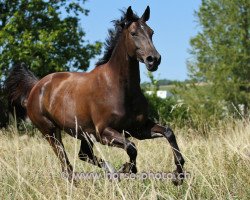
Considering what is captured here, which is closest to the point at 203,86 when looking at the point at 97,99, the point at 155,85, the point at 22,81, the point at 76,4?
the point at 155,85

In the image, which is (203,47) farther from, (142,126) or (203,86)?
(142,126)

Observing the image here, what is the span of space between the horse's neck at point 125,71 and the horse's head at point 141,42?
0.40 feet

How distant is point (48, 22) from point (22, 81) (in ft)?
49.4

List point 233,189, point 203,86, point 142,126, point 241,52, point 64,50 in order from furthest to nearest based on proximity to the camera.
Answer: point 203,86
point 241,52
point 64,50
point 142,126
point 233,189

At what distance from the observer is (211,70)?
29172mm

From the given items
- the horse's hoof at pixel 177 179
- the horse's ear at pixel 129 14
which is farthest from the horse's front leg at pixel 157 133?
the horse's ear at pixel 129 14

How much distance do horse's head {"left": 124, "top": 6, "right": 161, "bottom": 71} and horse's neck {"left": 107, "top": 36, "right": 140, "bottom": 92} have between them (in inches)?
4.8

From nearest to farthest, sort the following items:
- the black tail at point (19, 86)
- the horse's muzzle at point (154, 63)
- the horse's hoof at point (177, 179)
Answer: the horse's hoof at point (177, 179), the horse's muzzle at point (154, 63), the black tail at point (19, 86)

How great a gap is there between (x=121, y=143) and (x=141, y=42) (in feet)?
3.60

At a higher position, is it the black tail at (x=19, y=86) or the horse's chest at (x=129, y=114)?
the black tail at (x=19, y=86)

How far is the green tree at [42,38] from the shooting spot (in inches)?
841

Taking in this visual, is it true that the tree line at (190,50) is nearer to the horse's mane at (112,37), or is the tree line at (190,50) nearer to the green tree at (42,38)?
the green tree at (42,38)

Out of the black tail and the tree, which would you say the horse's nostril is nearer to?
the black tail

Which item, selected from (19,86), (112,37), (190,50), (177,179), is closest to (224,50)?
(190,50)
